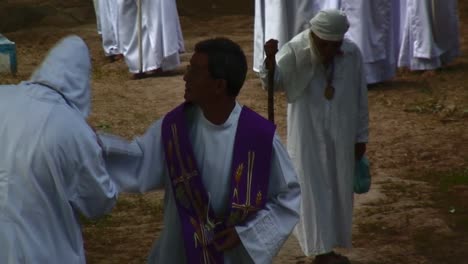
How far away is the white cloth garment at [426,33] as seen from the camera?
1298 centimetres

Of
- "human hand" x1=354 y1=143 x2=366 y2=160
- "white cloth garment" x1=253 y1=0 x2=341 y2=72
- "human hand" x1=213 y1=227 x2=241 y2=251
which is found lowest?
"white cloth garment" x1=253 y1=0 x2=341 y2=72

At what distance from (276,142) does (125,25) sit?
9473 millimetres

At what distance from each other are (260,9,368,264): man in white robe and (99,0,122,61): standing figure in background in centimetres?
796

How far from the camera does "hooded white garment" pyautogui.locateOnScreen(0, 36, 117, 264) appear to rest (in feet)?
12.6

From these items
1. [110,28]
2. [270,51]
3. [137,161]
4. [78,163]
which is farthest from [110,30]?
[78,163]

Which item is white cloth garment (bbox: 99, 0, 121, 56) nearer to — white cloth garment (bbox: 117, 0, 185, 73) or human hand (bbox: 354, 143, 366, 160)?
white cloth garment (bbox: 117, 0, 185, 73)

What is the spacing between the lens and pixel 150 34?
13.6 m

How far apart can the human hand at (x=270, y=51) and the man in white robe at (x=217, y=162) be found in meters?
1.44

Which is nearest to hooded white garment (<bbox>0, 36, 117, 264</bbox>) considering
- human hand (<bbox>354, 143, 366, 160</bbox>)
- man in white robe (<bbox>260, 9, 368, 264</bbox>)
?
man in white robe (<bbox>260, 9, 368, 264</bbox>)

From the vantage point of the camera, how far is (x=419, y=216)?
26.8 feet

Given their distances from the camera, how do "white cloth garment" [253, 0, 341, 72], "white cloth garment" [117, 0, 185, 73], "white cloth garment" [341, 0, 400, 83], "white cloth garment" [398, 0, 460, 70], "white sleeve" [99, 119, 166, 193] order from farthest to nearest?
1. "white cloth garment" [117, 0, 185, 73]
2. "white cloth garment" [398, 0, 460, 70]
3. "white cloth garment" [341, 0, 400, 83]
4. "white cloth garment" [253, 0, 341, 72]
5. "white sleeve" [99, 119, 166, 193]

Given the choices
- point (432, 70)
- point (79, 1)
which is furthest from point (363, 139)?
point (79, 1)

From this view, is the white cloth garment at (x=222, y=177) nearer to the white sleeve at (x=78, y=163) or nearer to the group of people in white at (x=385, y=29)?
the white sleeve at (x=78, y=163)

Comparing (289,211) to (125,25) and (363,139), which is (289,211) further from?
(125,25)
